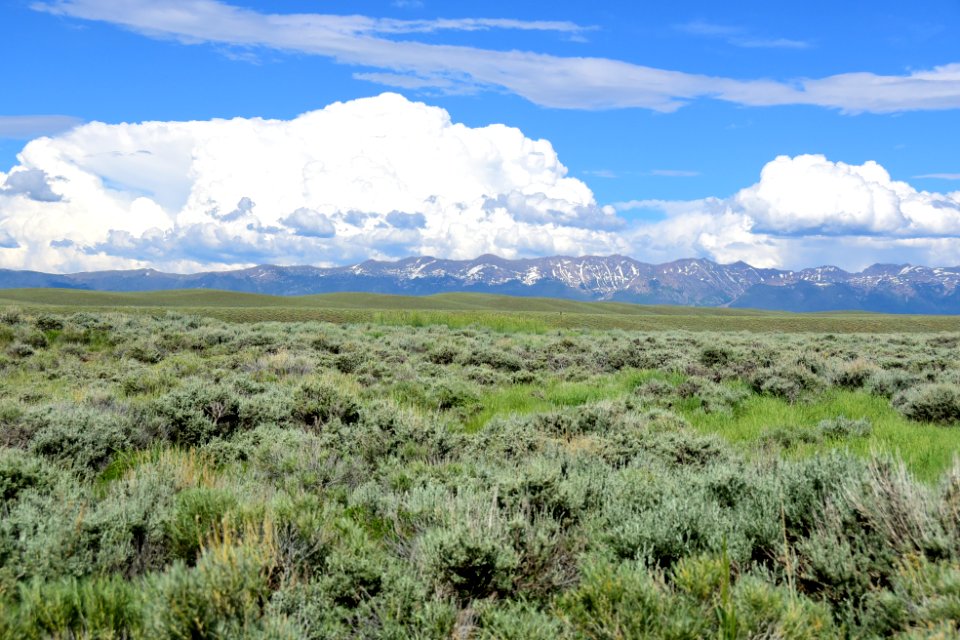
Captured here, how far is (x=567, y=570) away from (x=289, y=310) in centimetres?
6405

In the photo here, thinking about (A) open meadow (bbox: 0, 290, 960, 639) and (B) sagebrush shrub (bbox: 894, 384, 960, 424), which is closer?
(A) open meadow (bbox: 0, 290, 960, 639)

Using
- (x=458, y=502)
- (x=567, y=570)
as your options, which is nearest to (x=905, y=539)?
(x=567, y=570)

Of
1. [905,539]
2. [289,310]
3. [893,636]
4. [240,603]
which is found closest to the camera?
[893,636]

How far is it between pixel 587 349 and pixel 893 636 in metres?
18.9

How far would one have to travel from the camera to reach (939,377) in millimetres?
13633

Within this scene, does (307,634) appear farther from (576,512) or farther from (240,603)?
(576,512)

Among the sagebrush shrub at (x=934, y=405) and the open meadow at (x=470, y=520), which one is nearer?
the open meadow at (x=470, y=520)

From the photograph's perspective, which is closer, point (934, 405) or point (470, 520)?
point (470, 520)

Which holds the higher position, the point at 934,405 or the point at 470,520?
the point at 470,520

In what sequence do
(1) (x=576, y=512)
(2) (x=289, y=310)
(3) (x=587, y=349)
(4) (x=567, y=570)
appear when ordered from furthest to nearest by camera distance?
(2) (x=289, y=310) → (3) (x=587, y=349) → (1) (x=576, y=512) → (4) (x=567, y=570)

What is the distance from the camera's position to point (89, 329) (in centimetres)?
2386

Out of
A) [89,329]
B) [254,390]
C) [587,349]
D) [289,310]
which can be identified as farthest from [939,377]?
[289,310]

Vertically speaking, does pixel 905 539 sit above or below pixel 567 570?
above

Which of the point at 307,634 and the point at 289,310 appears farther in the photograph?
the point at 289,310
